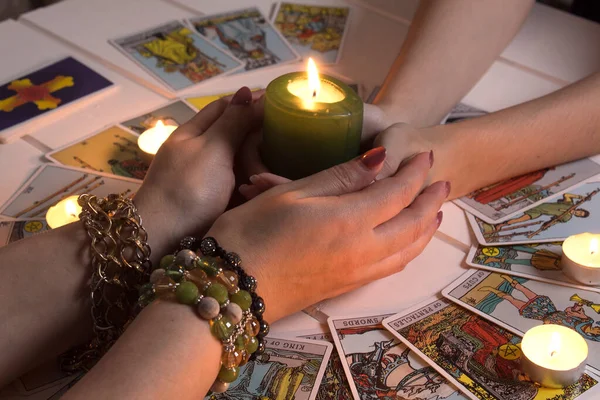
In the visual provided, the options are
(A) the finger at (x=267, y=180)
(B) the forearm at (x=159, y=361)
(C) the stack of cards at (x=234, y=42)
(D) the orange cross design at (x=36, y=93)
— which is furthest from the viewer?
(C) the stack of cards at (x=234, y=42)

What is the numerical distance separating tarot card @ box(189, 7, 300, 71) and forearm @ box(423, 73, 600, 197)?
458 millimetres

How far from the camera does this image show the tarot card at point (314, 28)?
1389 millimetres

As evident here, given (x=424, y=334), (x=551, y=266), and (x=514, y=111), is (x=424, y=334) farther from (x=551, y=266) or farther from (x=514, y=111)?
(x=514, y=111)

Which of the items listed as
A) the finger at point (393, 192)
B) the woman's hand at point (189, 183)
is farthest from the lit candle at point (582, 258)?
the woman's hand at point (189, 183)

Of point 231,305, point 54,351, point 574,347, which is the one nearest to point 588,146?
point 574,347

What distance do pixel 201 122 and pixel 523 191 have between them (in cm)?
48

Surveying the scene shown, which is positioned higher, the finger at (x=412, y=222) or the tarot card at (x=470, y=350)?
the finger at (x=412, y=222)

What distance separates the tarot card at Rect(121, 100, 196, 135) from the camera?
1178mm

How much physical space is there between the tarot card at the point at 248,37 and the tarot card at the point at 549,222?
549 millimetres

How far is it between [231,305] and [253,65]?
734 mm

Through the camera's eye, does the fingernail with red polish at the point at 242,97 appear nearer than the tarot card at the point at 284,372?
No

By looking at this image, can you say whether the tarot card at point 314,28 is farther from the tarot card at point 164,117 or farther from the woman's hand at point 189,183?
the woman's hand at point 189,183

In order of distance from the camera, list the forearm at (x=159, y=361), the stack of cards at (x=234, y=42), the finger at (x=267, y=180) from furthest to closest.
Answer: the stack of cards at (x=234, y=42) → the finger at (x=267, y=180) → the forearm at (x=159, y=361)

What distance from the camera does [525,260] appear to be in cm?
93
